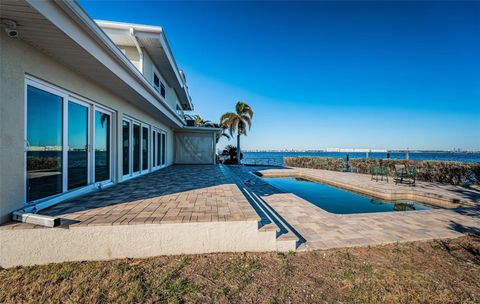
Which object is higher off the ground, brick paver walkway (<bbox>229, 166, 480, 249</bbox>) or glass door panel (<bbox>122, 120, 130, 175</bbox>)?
glass door panel (<bbox>122, 120, 130, 175</bbox>)

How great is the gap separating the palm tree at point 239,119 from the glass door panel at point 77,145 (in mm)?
17339

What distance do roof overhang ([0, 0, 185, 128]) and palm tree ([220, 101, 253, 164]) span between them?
16.6 meters

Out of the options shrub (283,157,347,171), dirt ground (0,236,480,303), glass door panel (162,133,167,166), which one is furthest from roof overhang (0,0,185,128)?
shrub (283,157,347,171)

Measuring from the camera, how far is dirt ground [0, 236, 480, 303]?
2271 millimetres

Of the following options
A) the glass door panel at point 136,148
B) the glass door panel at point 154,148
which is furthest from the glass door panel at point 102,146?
the glass door panel at point 154,148

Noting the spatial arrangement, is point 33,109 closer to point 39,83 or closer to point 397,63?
point 39,83

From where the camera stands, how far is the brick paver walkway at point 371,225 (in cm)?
382

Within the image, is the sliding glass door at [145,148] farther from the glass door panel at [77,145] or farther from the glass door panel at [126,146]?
the glass door panel at [77,145]

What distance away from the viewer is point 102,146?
5.90m

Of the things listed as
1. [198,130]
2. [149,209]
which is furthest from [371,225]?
[198,130]

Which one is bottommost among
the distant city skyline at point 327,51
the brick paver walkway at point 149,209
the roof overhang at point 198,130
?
the brick paver walkway at point 149,209

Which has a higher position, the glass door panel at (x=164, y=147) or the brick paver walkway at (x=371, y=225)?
the glass door panel at (x=164, y=147)

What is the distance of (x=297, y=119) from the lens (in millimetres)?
33094

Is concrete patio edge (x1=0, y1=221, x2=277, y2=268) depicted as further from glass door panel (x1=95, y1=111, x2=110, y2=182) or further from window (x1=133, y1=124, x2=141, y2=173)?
window (x1=133, y1=124, x2=141, y2=173)
